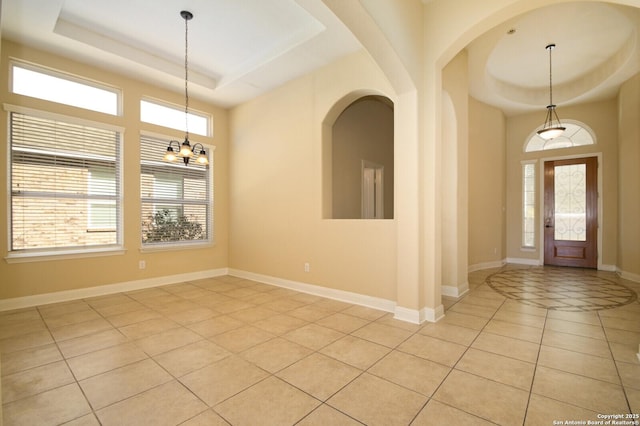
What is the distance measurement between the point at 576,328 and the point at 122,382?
13.7ft

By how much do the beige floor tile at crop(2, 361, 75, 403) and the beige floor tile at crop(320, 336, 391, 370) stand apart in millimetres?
1978

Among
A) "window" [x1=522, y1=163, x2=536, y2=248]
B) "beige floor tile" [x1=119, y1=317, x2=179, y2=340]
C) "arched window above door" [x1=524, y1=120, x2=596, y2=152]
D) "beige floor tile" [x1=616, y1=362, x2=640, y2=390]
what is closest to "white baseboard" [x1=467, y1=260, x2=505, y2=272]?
"window" [x1=522, y1=163, x2=536, y2=248]

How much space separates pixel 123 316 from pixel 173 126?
3223 millimetres

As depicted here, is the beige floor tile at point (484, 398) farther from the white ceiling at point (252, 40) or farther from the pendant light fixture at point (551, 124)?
the pendant light fixture at point (551, 124)

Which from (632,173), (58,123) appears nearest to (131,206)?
(58,123)

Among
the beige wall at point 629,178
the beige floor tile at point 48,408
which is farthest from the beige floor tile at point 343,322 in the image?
the beige wall at point 629,178

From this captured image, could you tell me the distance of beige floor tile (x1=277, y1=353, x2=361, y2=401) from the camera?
6.90 feet

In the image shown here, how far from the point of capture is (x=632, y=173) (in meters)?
5.34

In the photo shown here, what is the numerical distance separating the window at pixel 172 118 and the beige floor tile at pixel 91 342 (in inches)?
129

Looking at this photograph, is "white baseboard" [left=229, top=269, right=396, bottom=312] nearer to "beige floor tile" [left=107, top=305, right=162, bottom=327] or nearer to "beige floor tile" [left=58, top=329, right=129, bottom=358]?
"beige floor tile" [left=107, top=305, right=162, bottom=327]

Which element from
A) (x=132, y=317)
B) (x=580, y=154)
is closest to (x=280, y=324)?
(x=132, y=317)

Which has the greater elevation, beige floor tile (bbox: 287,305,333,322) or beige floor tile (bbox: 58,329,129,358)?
beige floor tile (bbox: 287,305,333,322)

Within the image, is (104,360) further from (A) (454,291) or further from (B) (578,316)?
(B) (578,316)

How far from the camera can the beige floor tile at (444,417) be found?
5.81 feet
